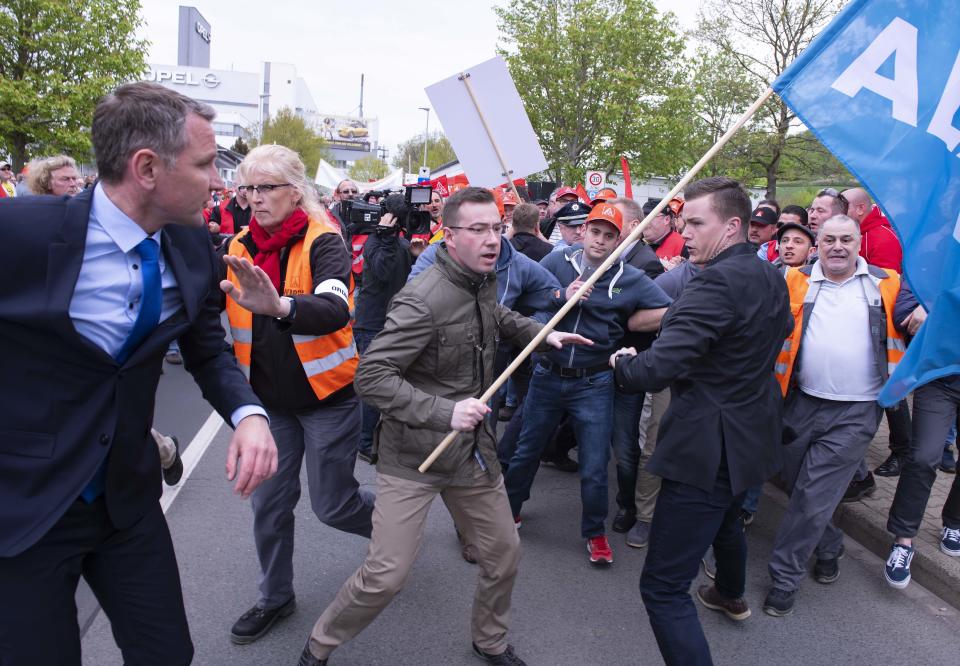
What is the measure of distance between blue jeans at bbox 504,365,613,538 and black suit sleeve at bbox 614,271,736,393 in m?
1.42

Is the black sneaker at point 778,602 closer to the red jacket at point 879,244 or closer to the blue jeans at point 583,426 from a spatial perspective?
the blue jeans at point 583,426

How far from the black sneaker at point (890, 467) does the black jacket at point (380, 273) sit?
156 inches

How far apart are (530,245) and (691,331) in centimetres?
397

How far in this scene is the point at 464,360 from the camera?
304cm

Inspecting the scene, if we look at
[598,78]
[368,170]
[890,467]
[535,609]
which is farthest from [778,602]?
[368,170]

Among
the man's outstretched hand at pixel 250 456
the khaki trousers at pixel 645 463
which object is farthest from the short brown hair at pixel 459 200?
the khaki trousers at pixel 645 463

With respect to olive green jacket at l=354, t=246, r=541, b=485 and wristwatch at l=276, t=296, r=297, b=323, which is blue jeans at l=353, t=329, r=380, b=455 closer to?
olive green jacket at l=354, t=246, r=541, b=485

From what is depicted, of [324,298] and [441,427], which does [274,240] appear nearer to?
[324,298]

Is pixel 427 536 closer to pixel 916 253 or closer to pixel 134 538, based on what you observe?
pixel 134 538

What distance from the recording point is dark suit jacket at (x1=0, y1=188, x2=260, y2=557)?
1811 millimetres

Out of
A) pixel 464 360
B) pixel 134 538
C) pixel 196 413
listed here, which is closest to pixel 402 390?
pixel 464 360

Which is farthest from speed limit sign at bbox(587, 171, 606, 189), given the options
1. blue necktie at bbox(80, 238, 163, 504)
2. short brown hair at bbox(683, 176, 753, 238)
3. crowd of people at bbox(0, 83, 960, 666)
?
blue necktie at bbox(80, 238, 163, 504)

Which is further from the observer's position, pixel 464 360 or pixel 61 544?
pixel 464 360

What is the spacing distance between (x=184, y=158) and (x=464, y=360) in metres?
1.40
